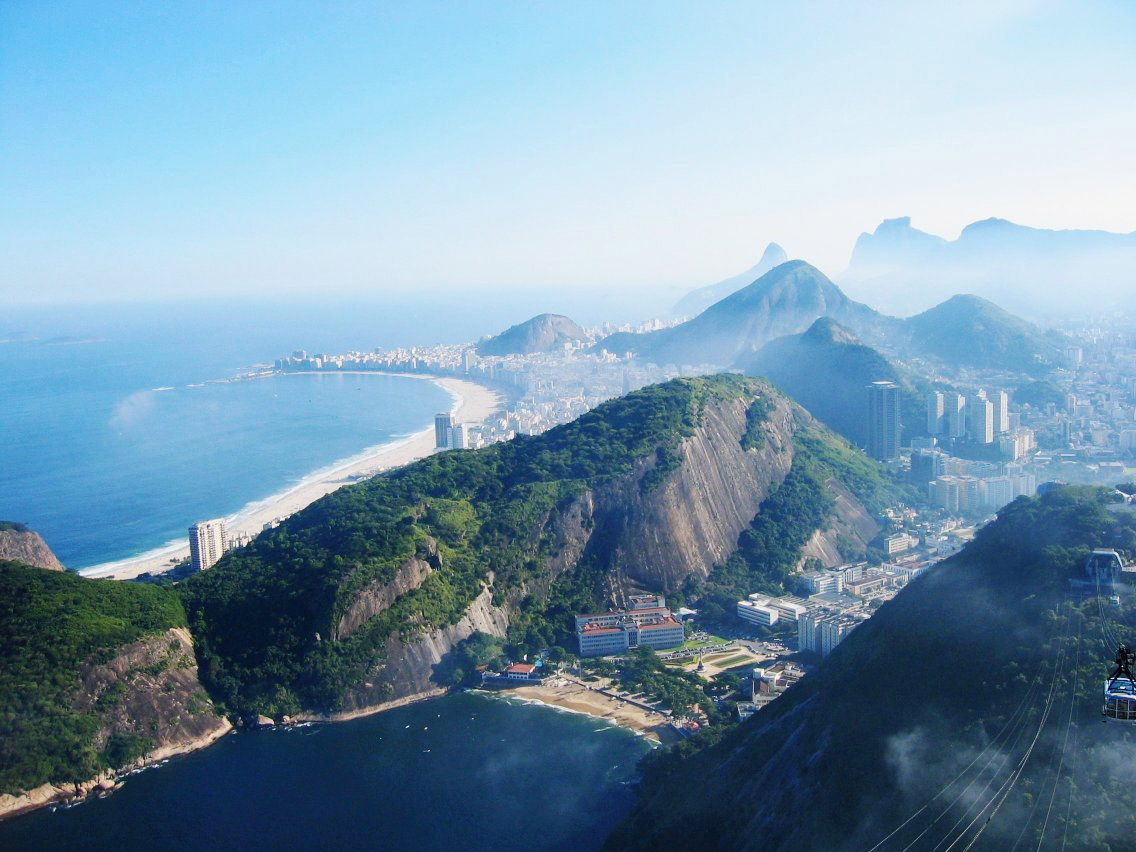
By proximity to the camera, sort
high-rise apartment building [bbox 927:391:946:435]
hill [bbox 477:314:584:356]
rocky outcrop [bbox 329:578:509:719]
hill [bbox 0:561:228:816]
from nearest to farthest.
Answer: hill [bbox 0:561:228:816] < rocky outcrop [bbox 329:578:509:719] < high-rise apartment building [bbox 927:391:946:435] < hill [bbox 477:314:584:356]

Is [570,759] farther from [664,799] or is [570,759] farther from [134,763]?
[134,763]

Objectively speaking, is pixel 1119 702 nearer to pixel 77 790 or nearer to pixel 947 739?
pixel 947 739

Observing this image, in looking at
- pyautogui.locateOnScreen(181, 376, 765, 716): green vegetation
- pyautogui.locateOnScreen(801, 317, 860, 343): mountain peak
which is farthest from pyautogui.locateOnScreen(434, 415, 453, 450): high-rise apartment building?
pyautogui.locateOnScreen(801, 317, 860, 343): mountain peak

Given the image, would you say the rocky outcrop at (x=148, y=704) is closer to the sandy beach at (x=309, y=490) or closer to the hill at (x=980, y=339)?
the sandy beach at (x=309, y=490)

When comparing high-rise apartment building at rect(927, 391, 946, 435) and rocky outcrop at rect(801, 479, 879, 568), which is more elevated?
high-rise apartment building at rect(927, 391, 946, 435)

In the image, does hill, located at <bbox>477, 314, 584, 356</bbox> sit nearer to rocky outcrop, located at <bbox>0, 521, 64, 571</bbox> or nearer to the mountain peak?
the mountain peak

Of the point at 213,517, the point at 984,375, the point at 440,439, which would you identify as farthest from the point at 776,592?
the point at 984,375
